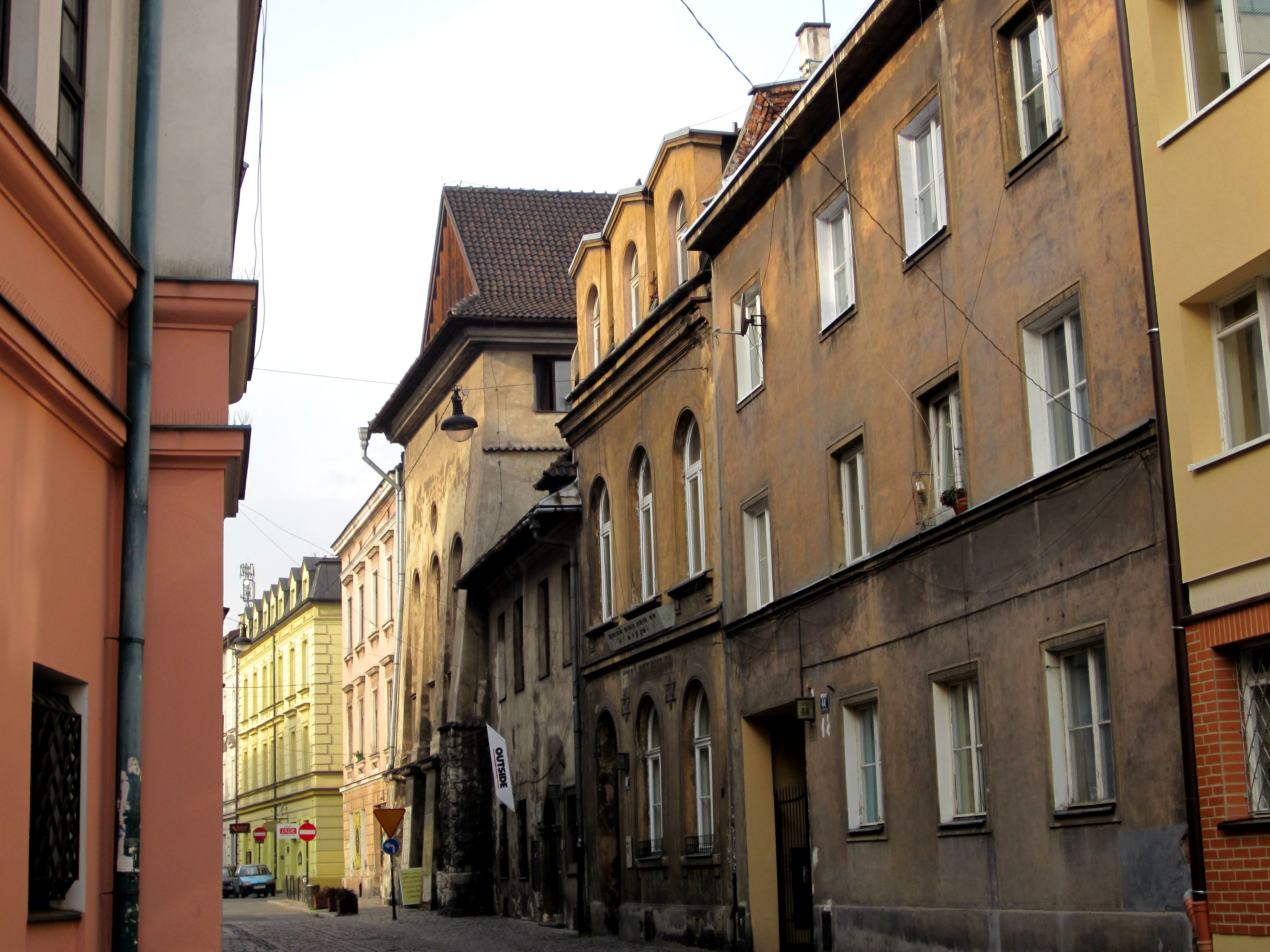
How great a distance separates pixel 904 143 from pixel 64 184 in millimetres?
10297

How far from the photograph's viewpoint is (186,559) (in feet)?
33.6

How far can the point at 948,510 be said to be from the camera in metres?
15.8

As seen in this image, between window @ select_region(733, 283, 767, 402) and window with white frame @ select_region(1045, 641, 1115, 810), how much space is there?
7.91 m

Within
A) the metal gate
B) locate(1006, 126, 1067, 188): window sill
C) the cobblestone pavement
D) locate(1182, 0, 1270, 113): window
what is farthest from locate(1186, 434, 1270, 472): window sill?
the cobblestone pavement

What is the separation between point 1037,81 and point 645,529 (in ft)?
41.5

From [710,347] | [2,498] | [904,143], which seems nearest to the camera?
[2,498]

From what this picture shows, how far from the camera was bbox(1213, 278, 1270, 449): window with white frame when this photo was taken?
11367 millimetres

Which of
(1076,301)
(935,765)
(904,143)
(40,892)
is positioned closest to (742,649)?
(935,765)

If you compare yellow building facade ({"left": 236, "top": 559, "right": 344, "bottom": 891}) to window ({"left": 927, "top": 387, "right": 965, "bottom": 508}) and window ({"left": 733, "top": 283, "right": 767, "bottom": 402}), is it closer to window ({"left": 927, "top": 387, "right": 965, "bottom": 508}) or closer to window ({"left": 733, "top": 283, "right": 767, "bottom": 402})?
window ({"left": 733, "top": 283, "right": 767, "bottom": 402})

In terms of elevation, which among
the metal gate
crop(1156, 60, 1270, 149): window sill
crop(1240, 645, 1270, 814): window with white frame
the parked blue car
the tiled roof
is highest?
the tiled roof

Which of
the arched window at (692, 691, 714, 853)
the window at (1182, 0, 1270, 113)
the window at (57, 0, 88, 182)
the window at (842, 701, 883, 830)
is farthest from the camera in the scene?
the arched window at (692, 691, 714, 853)

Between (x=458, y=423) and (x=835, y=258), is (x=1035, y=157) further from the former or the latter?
(x=458, y=423)

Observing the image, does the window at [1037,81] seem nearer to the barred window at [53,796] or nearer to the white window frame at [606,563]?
the barred window at [53,796]

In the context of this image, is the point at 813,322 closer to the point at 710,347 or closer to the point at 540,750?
the point at 710,347
